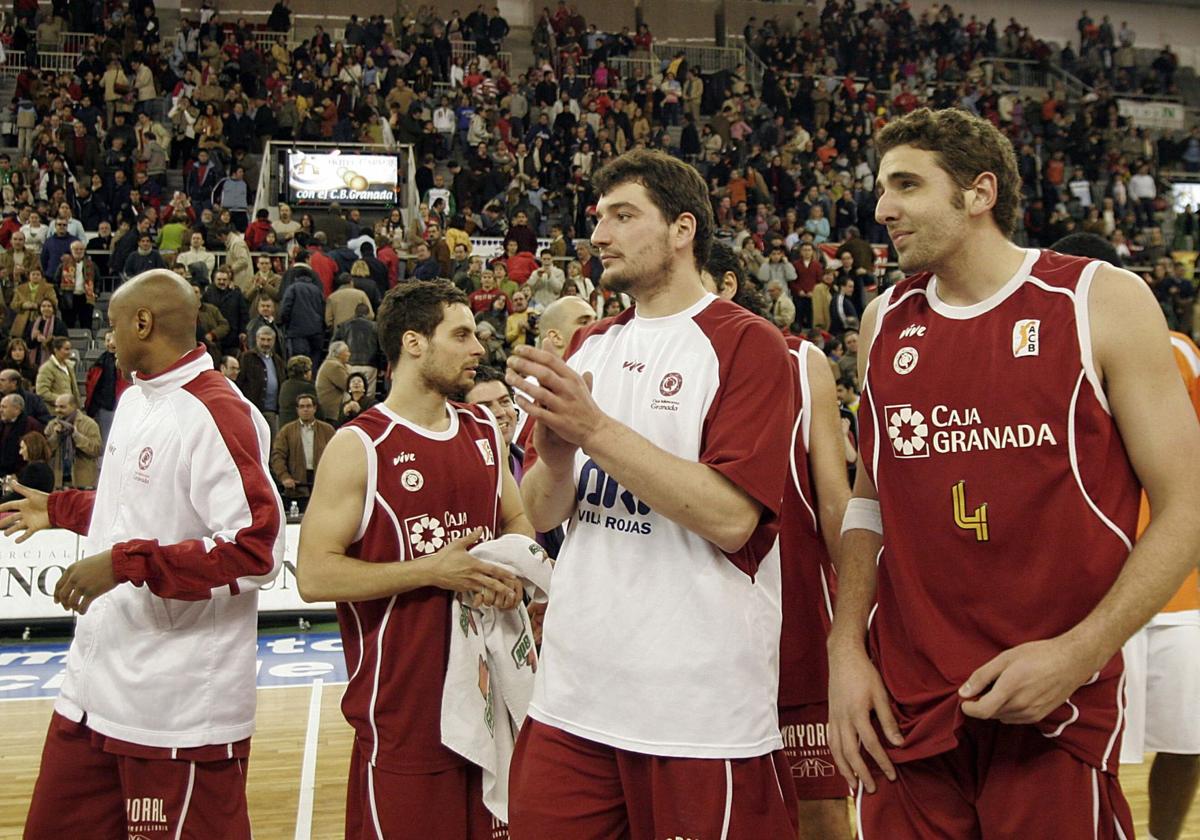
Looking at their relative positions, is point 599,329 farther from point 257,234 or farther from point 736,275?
point 257,234

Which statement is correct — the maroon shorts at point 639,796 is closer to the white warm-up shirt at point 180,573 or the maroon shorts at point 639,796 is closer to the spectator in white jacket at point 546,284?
the white warm-up shirt at point 180,573

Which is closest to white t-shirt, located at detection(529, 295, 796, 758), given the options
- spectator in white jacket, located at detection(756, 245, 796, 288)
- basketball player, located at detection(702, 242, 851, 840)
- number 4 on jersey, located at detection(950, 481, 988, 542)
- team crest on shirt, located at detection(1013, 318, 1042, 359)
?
number 4 on jersey, located at detection(950, 481, 988, 542)

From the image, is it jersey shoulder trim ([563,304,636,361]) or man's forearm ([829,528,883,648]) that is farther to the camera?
jersey shoulder trim ([563,304,636,361])

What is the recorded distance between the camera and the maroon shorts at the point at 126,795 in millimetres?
3293

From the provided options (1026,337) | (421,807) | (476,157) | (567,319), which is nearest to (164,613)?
(421,807)

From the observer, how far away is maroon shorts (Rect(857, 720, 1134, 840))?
212 centimetres

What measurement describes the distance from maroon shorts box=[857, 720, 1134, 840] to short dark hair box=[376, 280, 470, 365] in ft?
7.09

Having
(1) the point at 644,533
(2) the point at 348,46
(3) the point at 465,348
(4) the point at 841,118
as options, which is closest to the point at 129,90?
(2) the point at 348,46

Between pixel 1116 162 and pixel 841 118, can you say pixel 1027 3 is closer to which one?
pixel 1116 162

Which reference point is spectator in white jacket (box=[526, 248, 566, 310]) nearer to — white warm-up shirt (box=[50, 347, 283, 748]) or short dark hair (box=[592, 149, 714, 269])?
white warm-up shirt (box=[50, 347, 283, 748])

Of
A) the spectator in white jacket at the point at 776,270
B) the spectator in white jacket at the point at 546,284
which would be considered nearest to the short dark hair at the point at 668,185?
the spectator in white jacket at the point at 546,284

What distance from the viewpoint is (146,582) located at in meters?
3.27

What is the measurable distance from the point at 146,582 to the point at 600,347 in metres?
1.51

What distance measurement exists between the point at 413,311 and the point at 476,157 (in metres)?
16.6
